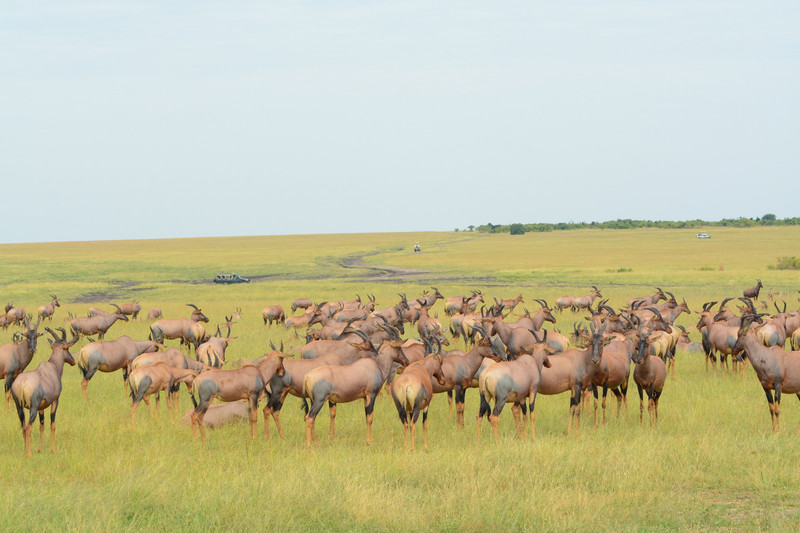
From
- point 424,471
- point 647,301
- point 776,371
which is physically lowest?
point 424,471

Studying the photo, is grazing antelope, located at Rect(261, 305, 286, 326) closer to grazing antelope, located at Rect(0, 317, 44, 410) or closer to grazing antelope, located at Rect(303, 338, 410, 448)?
grazing antelope, located at Rect(0, 317, 44, 410)

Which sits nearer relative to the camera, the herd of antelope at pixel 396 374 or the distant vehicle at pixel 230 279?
the herd of antelope at pixel 396 374

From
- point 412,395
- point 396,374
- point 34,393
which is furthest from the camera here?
point 396,374

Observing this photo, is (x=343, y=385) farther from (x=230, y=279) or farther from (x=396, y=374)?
(x=230, y=279)

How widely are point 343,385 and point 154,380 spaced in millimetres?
4339

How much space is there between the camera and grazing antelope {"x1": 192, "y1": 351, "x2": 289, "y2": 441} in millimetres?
13898

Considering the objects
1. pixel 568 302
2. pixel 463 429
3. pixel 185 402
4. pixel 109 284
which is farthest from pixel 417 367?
pixel 109 284

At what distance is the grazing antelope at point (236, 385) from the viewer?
13.9 meters

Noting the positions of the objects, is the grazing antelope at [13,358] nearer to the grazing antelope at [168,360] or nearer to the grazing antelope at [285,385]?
the grazing antelope at [168,360]

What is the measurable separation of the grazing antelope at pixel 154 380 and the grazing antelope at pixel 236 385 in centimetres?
180

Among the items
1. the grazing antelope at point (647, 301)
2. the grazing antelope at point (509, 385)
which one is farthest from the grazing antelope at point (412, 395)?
the grazing antelope at point (647, 301)

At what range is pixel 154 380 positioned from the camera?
15.6 meters

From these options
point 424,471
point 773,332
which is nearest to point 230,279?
point 773,332

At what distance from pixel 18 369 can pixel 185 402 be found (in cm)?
388
